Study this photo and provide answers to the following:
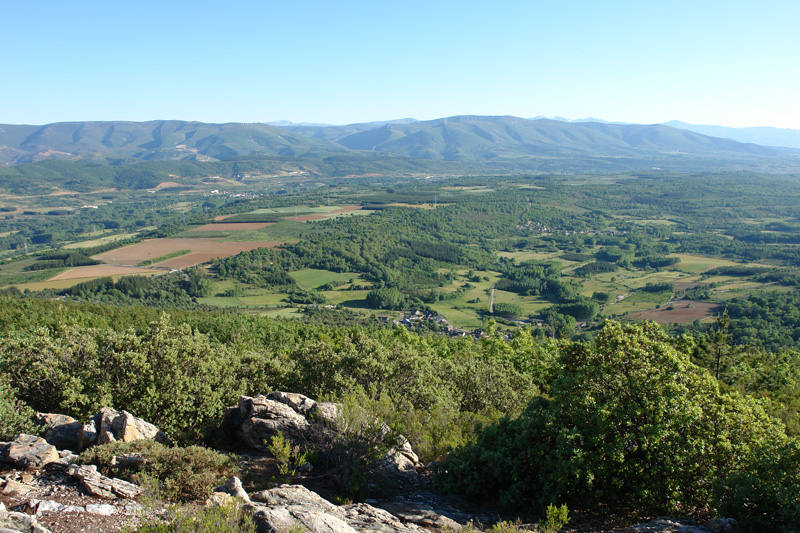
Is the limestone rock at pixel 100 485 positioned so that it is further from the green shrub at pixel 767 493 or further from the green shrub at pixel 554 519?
the green shrub at pixel 767 493

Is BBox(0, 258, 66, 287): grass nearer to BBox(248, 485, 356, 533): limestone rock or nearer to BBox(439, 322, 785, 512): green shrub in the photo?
BBox(248, 485, 356, 533): limestone rock

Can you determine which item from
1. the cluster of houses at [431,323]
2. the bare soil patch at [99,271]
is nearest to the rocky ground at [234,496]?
the cluster of houses at [431,323]

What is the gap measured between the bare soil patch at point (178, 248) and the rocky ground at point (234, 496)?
130 meters

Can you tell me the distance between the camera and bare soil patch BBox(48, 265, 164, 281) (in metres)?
126

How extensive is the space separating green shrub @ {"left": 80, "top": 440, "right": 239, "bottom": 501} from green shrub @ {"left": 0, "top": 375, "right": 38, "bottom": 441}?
4.17 m

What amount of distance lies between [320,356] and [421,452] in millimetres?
11265

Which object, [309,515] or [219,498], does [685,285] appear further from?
[219,498]

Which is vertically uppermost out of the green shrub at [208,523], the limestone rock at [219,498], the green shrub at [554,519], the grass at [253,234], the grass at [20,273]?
the green shrub at [208,523]

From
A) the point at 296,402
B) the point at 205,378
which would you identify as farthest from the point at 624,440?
the point at 205,378

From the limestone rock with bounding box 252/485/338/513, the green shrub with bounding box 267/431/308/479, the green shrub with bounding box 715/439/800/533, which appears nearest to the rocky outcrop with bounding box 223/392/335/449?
the green shrub with bounding box 267/431/308/479

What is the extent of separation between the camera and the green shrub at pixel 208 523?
40.6 ft

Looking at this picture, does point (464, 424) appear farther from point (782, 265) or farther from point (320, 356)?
point (782, 265)

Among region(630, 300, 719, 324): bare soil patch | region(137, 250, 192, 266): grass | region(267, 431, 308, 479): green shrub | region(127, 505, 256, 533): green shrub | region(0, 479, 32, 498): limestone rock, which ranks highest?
region(127, 505, 256, 533): green shrub

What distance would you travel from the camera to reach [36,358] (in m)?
24.8
